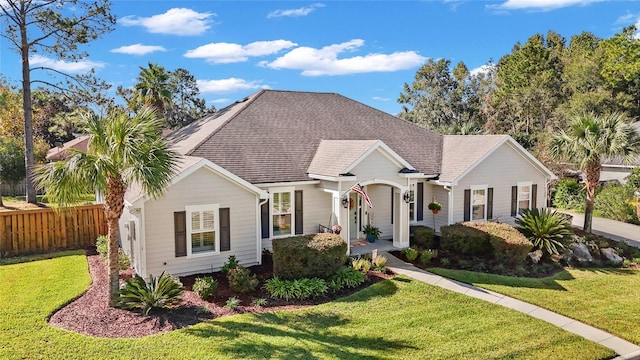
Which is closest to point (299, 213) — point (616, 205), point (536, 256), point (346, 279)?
point (346, 279)

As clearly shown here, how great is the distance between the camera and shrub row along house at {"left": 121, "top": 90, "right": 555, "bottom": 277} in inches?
570

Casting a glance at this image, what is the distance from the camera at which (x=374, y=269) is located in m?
15.3

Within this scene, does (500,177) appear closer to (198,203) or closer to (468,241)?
(468,241)

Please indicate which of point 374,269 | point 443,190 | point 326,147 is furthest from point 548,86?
point 374,269

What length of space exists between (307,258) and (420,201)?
9.14 meters

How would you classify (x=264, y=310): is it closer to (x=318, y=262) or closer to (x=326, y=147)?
(x=318, y=262)

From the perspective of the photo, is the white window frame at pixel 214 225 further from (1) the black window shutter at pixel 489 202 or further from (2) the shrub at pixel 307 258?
(1) the black window shutter at pixel 489 202

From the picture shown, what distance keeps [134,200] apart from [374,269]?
8.37 m

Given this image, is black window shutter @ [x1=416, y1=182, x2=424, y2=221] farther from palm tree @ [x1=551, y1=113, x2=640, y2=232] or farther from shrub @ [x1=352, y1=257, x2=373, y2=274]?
palm tree @ [x1=551, y1=113, x2=640, y2=232]

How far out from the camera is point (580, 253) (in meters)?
18.0

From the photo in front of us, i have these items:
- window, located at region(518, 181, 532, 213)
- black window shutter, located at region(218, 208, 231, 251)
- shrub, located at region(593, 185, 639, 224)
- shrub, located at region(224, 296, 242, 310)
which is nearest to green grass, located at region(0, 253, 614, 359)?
shrub, located at region(224, 296, 242, 310)

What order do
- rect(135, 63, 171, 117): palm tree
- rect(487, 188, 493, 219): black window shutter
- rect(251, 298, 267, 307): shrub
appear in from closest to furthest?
rect(251, 298, 267, 307): shrub → rect(487, 188, 493, 219): black window shutter → rect(135, 63, 171, 117): palm tree

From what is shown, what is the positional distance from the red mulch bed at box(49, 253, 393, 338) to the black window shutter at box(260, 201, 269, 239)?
3.09 metres

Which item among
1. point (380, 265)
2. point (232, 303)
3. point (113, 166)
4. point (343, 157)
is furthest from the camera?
point (343, 157)
